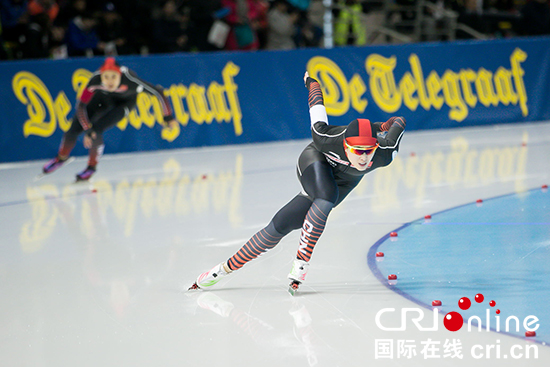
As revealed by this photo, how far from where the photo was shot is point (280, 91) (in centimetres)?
1161

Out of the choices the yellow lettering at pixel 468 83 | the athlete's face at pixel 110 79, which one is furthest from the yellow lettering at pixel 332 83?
the athlete's face at pixel 110 79

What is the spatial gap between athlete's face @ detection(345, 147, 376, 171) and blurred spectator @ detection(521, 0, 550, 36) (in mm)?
12284

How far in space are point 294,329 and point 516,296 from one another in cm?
131

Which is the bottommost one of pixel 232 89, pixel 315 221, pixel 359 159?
pixel 232 89

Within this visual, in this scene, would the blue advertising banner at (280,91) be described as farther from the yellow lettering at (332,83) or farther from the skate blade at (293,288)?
the skate blade at (293,288)

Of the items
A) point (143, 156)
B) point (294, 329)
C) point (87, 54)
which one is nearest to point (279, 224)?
point (294, 329)

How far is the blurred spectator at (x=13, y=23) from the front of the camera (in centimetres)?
1048

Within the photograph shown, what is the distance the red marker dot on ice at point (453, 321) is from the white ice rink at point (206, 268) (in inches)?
2.8

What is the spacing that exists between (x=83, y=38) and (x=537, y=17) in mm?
9364

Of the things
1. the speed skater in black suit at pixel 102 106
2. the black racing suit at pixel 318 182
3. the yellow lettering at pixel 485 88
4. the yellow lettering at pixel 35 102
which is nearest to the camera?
the black racing suit at pixel 318 182

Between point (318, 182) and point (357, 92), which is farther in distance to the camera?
point (357, 92)

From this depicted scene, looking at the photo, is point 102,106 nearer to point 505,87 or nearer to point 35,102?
point 35,102

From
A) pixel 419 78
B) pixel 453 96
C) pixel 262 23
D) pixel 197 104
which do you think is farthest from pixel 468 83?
pixel 197 104

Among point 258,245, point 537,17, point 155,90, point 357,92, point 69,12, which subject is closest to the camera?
point 258,245
